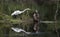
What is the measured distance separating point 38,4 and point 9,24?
42.2 inches

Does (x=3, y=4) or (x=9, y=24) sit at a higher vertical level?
(x=3, y=4)

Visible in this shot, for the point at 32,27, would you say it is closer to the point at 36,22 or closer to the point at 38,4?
the point at 36,22

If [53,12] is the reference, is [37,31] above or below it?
below

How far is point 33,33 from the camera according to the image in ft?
17.9

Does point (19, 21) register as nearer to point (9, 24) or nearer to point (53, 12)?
point (9, 24)

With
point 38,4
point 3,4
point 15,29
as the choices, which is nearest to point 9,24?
point 15,29

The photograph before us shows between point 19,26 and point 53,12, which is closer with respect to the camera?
point 19,26

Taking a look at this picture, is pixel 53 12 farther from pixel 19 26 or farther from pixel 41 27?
pixel 19 26

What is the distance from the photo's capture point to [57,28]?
224 inches

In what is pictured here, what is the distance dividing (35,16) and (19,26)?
0.51m

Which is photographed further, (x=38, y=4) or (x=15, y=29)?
(x=38, y=4)

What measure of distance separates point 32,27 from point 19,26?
36 cm

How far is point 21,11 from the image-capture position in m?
5.74

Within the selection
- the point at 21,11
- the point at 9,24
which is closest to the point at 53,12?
the point at 21,11
